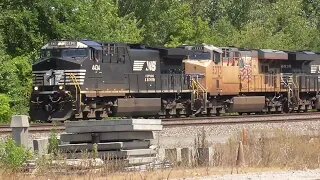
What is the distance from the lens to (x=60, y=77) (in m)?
25.2

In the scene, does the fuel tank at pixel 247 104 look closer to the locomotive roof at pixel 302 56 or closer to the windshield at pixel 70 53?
the locomotive roof at pixel 302 56

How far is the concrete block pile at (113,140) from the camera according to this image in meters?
14.7

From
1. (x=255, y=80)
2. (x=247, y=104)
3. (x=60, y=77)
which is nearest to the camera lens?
(x=60, y=77)

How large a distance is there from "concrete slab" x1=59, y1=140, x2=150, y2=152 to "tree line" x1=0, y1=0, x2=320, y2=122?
12005 mm

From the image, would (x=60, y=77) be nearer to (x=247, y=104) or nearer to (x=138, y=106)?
(x=138, y=106)

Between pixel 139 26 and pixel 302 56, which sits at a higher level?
pixel 139 26

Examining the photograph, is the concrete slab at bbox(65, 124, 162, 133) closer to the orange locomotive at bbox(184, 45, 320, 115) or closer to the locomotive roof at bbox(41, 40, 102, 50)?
the locomotive roof at bbox(41, 40, 102, 50)

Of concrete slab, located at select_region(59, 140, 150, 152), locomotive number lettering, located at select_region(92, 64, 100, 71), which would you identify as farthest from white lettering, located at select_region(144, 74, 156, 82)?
concrete slab, located at select_region(59, 140, 150, 152)

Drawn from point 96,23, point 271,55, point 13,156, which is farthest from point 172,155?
point 271,55

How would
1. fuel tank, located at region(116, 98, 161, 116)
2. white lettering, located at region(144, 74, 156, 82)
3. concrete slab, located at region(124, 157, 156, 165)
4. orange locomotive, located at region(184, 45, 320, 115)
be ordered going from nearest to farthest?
concrete slab, located at region(124, 157, 156, 165), fuel tank, located at region(116, 98, 161, 116), white lettering, located at region(144, 74, 156, 82), orange locomotive, located at region(184, 45, 320, 115)

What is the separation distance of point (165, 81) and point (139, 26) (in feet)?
57.8

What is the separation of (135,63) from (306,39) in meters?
28.6

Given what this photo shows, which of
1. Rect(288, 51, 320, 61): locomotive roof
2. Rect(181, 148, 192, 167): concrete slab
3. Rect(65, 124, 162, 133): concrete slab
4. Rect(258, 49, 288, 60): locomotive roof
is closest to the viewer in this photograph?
Rect(65, 124, 162, 133): concrete slab

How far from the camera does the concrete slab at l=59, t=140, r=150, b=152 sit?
14.8 metres
